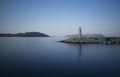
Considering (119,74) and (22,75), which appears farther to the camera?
(119,74)

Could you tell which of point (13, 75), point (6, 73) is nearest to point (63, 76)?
point (13, 75)

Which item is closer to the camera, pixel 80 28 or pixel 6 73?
pixel 6 73

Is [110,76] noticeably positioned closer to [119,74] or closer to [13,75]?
[119,74]

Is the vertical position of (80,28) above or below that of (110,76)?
above

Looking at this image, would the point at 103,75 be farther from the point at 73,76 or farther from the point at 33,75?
the point at 33,75

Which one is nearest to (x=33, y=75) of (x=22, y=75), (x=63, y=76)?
(x=22, y=75)

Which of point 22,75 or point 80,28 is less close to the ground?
point 80,28

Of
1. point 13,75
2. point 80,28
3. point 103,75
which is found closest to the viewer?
point 13,75

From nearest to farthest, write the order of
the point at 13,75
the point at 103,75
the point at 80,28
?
the point at 13,75 < the point at 103,75 < the point at 80,28

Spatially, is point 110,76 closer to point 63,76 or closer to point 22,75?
point 63,76
